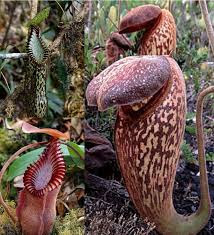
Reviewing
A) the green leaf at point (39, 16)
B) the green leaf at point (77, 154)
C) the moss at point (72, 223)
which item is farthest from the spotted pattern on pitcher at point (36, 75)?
the moss at point (72, 223)

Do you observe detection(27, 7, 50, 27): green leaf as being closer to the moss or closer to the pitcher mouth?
the pitcher mouth

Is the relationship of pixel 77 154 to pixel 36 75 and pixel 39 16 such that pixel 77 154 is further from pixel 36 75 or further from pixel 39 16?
pixel 39 16

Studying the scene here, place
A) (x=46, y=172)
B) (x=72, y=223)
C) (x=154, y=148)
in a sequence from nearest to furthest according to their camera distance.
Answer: (x=154, y=148) < (x=46, y=172) < (x=72, y=223)

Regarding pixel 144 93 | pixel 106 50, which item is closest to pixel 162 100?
pixel 144 93

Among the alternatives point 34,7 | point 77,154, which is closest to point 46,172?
point 77,154

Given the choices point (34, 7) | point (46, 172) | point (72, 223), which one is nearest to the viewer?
point (46, 172)

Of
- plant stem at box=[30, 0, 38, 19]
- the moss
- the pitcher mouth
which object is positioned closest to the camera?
the pitcher mouth

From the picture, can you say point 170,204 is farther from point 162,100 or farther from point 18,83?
point 18,83

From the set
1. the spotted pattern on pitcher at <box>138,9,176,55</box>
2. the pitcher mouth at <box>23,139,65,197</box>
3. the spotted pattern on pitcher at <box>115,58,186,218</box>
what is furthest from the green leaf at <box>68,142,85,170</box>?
the spotted pattern on pitcher at <box>138,9,176,55</box>
